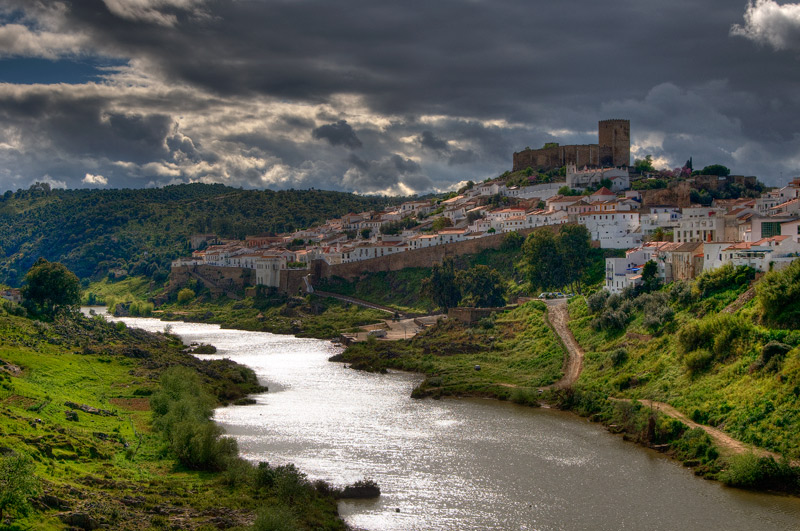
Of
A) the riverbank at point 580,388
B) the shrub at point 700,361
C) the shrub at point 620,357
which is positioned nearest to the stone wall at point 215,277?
the riverbank at point 580,388

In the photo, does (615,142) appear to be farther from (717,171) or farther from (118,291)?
(118,291)

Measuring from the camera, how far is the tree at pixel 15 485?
16.5m

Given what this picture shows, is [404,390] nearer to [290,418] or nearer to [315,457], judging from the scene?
[290,418]

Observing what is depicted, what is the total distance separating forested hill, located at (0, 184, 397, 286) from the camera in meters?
108

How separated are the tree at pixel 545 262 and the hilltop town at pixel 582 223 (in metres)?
5.75

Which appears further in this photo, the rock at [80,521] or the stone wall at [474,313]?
the stone wall at [474,313]

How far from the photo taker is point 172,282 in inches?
3457

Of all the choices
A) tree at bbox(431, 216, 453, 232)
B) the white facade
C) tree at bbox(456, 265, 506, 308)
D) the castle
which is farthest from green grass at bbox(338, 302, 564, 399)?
the castle

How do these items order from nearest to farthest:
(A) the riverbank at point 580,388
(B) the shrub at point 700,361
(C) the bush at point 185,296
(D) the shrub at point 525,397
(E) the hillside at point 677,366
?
(A) the riverbank at point 580,388 < (E) the hillside at point 677,366 < (B) the shrub at point 700,361 < (D) the shrub at point 525,397 < (C) the bush at point 185,296

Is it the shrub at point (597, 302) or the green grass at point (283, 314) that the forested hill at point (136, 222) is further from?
the shrub at point (597, 302)

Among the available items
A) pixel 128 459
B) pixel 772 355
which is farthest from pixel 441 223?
pixel 128 459

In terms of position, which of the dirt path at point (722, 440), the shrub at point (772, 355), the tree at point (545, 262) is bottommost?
the dirt path at point (722, 440)

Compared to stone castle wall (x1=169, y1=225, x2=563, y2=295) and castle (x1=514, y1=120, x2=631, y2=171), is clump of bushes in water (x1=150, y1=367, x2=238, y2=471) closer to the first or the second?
stone castle wall (x1=169, y1=225, x2=563, y2=295)

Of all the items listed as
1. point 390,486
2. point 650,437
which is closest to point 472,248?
point 650,437
